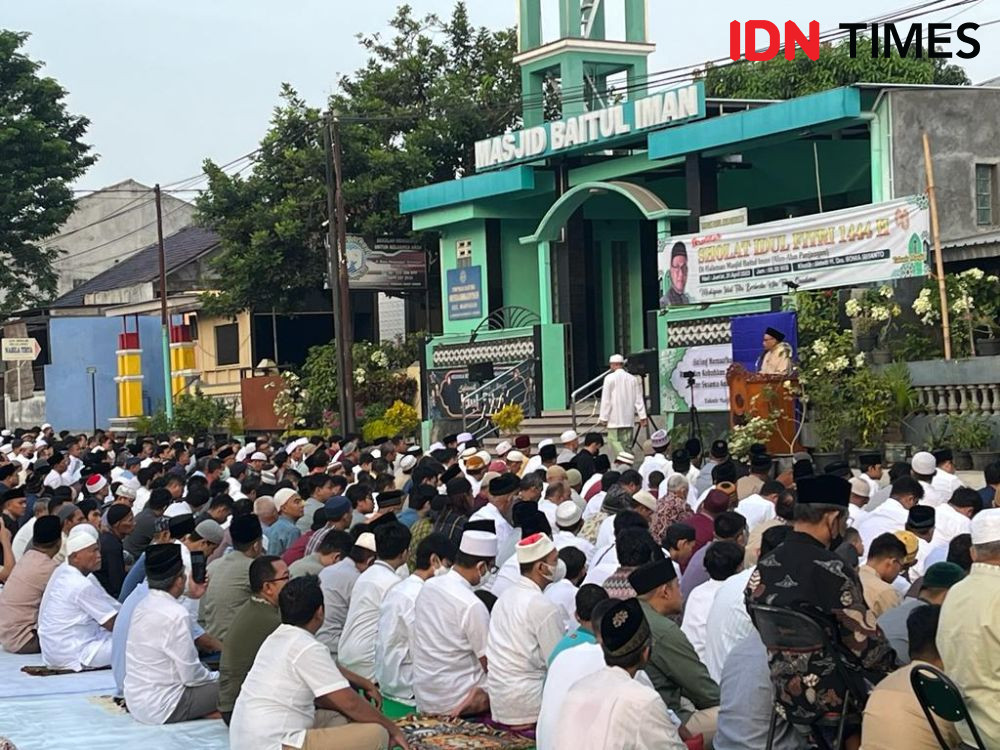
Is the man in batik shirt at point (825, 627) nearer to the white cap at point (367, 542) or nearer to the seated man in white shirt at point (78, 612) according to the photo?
the white cap at point (367, 542)

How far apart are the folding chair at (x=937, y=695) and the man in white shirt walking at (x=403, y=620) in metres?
4.01

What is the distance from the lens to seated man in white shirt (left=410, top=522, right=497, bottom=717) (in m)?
8.88

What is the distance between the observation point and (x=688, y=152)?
2397cm

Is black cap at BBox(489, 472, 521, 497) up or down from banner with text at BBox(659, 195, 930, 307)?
down

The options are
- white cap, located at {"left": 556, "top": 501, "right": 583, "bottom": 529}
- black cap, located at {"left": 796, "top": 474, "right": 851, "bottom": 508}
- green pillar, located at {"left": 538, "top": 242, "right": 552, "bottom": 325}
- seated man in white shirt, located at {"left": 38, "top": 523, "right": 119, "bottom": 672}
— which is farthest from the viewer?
green pillar, located at {"left": 538, "top": 242, "right": 552, "bottom": 325}

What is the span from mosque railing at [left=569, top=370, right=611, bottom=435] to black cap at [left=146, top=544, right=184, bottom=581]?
1433 centimetres

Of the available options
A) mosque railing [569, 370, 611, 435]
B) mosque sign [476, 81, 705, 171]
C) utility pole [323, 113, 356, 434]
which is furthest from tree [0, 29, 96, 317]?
mosque railing [569, 370, 611, 435]

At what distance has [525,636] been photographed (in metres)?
8.29

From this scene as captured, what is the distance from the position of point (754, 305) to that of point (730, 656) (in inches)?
573

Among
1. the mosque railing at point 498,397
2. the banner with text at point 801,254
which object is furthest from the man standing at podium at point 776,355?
the mosque railing at point 498,397

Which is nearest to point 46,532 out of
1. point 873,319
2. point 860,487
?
point 860,487

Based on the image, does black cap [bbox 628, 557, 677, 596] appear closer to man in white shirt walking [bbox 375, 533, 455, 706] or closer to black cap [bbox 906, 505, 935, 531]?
man in white shirt walking [bbox 375, 533, 455, 706]

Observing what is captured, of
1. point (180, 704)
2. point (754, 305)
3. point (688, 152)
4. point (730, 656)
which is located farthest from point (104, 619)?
point (688, 152)

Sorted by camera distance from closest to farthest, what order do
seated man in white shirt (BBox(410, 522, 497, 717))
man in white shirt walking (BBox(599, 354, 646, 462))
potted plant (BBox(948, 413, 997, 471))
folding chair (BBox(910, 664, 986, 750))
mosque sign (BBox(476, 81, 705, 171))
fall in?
1. folding chair (BBox(910, 664, 986, 750))
2. seated man in white shirt (BBox(410, 522, 497, 717))
3. potted plant (BBox(948, 413, 997, 471))
4. man in white shirt walking (BBox(599, 354, 646, 462))
5. mosque sign (BBox(476, 81, 705, 171))
